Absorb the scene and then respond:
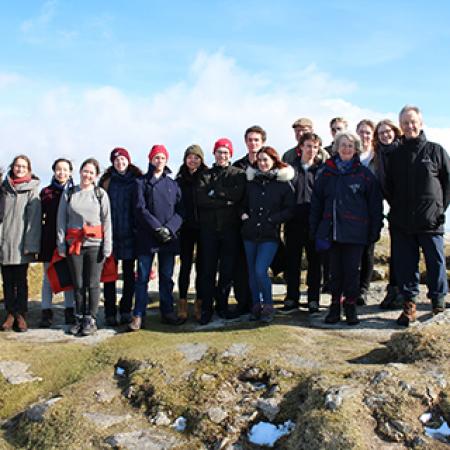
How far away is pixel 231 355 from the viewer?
299 inches

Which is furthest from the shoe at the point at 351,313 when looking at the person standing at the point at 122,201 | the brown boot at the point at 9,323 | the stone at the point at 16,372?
the brown boot at the point at 9,323

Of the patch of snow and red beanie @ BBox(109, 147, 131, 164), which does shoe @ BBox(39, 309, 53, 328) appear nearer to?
red beanie @ BBox(109, 147, 131, 164)

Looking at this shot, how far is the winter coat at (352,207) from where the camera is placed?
30.9 ft

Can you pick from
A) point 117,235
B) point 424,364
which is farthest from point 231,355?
point 117,235

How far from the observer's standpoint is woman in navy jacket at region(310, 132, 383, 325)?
944 cm

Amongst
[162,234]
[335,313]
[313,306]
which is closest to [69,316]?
[162,234]

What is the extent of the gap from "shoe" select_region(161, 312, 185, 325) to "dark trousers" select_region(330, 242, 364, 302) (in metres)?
3.18

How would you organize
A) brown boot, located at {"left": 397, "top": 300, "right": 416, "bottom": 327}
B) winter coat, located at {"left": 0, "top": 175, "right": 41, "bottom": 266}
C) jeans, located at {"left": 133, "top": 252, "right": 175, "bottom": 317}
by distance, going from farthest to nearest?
winter coat, located at {"left": 0, "top": 175, "right": 41, "bottom": 266} < jeans, located at {"left": 133, "top": 252, "right": 175, "bottom": 317} < brown boot, located at {"left": 397, "top": 300, "right": 416, "bottom": 327}

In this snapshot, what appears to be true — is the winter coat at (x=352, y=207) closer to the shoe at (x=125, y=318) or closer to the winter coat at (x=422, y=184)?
the winter coat at (x=422, y=184)

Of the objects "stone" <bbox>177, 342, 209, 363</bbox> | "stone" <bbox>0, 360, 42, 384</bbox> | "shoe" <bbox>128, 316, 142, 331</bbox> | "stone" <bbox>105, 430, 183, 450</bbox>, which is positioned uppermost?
"stone" <bbox>177, 342, 209, 363</bbox>

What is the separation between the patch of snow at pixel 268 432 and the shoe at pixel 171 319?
4729mm

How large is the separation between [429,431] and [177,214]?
6.37 metres

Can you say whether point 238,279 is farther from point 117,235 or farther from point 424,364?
point 424,364

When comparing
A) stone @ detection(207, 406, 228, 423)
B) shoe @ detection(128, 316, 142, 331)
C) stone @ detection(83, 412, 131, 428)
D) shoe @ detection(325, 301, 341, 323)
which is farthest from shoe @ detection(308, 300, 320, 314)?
stone @ detection(83, 412, 131, 428)
